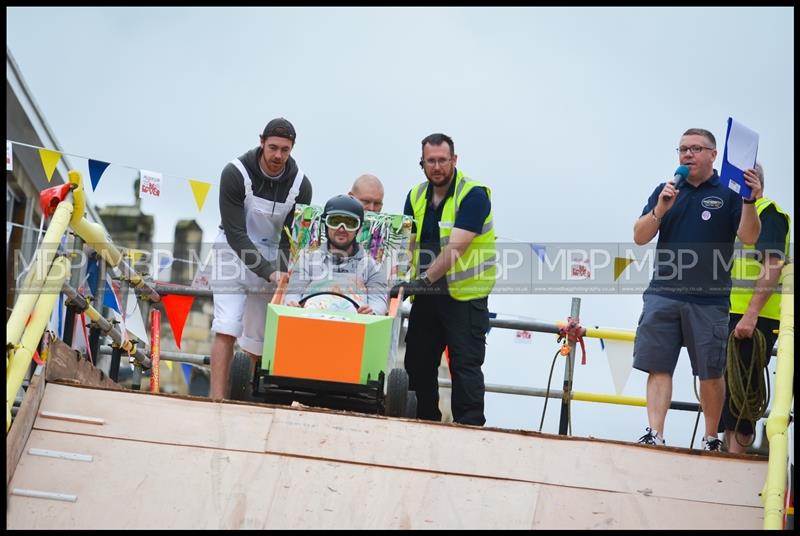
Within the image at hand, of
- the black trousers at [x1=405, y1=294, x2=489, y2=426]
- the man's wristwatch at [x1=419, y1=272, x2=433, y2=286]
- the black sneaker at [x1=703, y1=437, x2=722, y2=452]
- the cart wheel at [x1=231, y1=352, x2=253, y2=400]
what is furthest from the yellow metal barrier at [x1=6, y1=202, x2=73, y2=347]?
the black sneaker at [x1=703, y1=437, x2=722, y2=452]

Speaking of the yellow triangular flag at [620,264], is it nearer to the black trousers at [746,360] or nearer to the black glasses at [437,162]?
the black trousers at [746,360]

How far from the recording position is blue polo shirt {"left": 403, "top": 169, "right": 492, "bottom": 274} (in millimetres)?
8062

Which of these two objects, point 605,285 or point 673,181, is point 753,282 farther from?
point 605,285

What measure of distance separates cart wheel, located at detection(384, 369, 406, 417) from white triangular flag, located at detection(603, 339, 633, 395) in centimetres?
267

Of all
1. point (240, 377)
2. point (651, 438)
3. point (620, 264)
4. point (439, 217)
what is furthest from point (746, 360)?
point (240, 377)

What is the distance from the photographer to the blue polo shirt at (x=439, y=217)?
806cm

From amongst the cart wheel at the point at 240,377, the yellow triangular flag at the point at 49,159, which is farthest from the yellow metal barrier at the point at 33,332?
the yellow triangular flag at the point at 49,159

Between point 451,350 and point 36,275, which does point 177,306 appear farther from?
point 36,275

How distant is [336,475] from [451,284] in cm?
278

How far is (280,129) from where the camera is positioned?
8055 millimetres

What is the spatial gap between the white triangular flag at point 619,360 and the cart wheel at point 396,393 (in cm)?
267

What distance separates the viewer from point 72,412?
228 inches

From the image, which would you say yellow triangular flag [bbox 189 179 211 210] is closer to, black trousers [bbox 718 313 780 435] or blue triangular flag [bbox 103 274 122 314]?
blue triangular flag [bbox 103 274 122 314]

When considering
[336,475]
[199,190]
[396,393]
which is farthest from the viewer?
[199,190]
